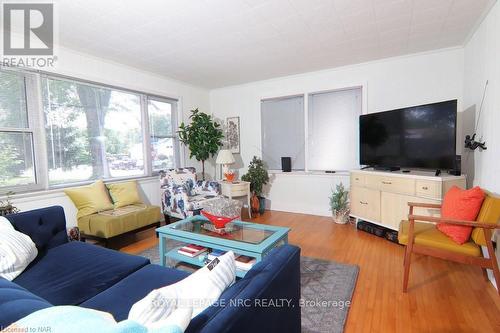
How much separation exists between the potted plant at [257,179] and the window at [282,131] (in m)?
0.33

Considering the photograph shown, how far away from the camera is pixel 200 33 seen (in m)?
2.68

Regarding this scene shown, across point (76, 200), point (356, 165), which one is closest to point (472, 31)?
point (356, 165)

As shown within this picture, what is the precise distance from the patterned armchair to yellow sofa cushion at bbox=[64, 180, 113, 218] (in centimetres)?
78

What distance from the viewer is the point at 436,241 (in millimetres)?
1973

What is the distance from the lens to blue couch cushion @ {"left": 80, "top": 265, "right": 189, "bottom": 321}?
1242mm

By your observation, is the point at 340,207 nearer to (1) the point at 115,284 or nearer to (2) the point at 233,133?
(2) the point at 233,133

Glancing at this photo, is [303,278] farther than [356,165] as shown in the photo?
No

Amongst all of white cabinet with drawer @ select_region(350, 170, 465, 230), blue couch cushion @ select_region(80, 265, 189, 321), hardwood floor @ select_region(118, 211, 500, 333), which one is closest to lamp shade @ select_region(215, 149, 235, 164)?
hardwood floor @ select_region(118, 211, 500, 333)

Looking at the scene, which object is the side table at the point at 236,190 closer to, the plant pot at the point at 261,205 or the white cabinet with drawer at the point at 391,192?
the plant pot at the point at 261,205

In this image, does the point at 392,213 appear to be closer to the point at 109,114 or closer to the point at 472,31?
the point at 472,31

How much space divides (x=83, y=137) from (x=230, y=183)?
2193 millimetres

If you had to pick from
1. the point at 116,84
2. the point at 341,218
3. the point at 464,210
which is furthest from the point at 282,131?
the point at 464,210

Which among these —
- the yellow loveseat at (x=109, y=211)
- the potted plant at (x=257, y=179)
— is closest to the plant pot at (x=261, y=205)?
the potted plant at (x=257, y=179)

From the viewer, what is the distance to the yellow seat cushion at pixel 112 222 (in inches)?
109
